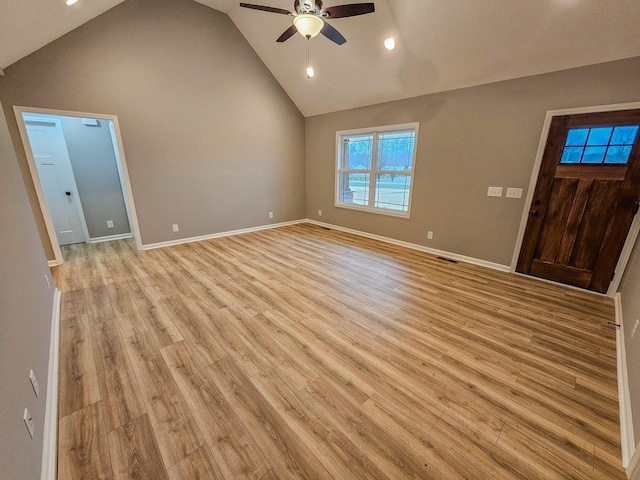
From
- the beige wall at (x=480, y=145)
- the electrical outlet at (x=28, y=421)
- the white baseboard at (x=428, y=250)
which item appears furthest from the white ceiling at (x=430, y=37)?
the electrical outlet at (x=28, y=421)

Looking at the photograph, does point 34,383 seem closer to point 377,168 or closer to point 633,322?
point 633,322

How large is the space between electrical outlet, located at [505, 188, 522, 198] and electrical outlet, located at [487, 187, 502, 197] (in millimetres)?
94

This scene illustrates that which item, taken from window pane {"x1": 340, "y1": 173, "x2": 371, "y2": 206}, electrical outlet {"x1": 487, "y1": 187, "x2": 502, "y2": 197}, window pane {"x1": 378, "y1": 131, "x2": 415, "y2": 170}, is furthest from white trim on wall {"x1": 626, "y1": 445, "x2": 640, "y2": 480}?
window pane {"x1": 340, "y1": 173, "x2": 371, "y2": 206}

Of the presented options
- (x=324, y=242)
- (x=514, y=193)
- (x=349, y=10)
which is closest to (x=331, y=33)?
(x=349, y=10)

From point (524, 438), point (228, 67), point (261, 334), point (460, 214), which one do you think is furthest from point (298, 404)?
point (228, 67)

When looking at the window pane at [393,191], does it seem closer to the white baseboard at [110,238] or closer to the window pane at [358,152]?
the window pane at [358,152]

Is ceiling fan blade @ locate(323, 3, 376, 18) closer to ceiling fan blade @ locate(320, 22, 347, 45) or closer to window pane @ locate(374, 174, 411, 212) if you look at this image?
ceiling fan blade @ locate(320, 22, 347, 45)

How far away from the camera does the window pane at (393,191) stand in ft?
15.1

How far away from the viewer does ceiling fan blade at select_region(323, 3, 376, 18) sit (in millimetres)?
2301

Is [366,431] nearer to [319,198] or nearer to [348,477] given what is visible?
[348,477]

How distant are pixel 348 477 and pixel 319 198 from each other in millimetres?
5464

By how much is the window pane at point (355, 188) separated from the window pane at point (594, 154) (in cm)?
309

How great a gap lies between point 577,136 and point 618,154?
41cm

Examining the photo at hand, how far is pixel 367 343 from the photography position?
2.13 meters
